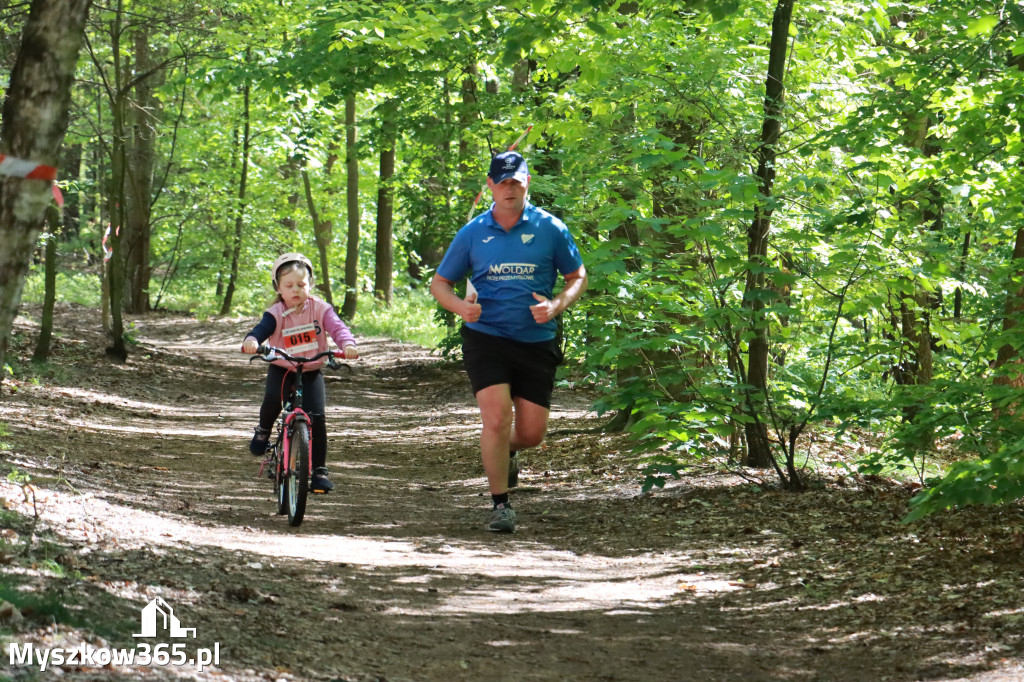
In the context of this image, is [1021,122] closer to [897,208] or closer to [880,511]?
[897,208]

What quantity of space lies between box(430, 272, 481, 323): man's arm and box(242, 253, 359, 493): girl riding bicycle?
909mm

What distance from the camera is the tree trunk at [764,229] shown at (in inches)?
290

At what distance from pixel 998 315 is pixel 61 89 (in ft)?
18.9

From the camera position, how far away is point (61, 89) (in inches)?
159

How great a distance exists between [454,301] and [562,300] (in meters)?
0.69

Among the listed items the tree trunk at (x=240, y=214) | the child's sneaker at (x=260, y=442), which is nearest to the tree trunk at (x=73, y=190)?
the tree trunk at (x=240, y=214)

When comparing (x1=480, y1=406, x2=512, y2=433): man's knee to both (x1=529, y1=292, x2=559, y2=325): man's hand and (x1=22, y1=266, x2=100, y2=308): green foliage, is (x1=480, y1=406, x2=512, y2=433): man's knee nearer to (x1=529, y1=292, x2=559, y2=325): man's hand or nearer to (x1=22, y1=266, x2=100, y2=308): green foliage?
(x1=529, y1=292, x2=559, y2=325): man's hand

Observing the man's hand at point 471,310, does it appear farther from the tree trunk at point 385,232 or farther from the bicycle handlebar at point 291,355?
the tree trunk at point 385,232

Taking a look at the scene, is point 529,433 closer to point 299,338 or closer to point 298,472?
point 298,472

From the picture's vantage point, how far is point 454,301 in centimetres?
660

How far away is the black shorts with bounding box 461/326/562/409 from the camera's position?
6.76m

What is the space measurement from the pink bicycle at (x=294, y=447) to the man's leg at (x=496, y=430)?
1.03 m

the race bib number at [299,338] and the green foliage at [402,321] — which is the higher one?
the race bib number at [299,338]

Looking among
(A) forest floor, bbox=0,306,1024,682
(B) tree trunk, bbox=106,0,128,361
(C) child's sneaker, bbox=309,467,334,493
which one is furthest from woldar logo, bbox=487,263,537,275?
(B) tree trunk, bbox=106,0,128,361
